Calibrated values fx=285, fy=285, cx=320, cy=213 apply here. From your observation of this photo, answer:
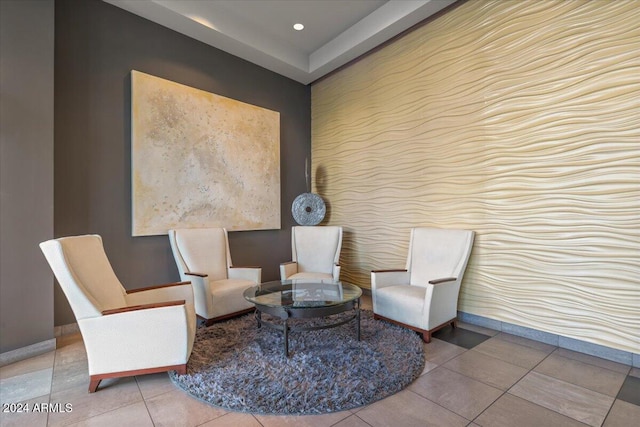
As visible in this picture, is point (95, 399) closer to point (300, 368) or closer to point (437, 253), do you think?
point (300, 368)

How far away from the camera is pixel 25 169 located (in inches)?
95.7

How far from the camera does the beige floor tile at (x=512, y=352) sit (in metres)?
2.30

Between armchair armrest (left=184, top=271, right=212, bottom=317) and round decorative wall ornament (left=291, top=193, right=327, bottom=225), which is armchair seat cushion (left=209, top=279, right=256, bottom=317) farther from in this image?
round decorative wall ornament (left=291, top=193, right=327, bottom=225)

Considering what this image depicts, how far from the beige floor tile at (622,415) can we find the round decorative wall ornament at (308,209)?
354 cm

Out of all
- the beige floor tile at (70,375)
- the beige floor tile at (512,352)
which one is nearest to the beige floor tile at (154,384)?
the beige floor tile at (70,375)

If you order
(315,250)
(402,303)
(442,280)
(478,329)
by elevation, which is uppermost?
(315,250)

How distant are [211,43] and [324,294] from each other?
3588 mm

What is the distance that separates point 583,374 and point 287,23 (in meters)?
4.74

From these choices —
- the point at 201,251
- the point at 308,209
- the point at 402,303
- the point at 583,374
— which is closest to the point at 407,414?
the point at 402,303

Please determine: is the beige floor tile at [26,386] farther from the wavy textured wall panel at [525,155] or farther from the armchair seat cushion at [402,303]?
the wavy textured wall panel at [525,155]

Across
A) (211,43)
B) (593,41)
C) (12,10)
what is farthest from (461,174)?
(12,10)

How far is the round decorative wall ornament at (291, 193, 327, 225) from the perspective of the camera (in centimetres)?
455

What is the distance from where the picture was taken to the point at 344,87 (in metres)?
4.53

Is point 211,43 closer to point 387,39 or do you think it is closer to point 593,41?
point 387,39
